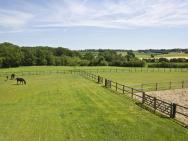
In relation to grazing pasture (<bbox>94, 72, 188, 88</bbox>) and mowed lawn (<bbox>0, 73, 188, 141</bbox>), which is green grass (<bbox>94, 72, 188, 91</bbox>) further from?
mowed lawn (<bbox>0, 73, 188, 141</bbox>)

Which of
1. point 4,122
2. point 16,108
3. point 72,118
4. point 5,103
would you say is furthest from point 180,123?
point 5,103

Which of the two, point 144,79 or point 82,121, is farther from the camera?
point 144,79

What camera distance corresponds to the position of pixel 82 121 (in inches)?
765

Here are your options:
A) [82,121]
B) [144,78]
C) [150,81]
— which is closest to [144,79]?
[144,78]

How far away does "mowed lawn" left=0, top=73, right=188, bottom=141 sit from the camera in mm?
16016

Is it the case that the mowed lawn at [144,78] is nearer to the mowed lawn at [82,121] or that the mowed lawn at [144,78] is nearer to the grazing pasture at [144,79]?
the grazing pasture at [144,79]

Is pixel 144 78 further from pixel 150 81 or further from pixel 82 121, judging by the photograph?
pixel 82 121

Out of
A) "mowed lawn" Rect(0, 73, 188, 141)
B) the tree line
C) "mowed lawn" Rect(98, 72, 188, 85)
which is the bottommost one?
"mowed lawn" Rect(98, 72, 188, 85)

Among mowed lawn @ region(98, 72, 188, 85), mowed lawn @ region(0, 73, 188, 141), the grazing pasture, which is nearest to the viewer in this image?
mowed lawn @ region(0, 73, 188, 141)

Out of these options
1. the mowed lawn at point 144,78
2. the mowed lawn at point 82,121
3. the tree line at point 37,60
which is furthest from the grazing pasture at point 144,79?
the tree line at point 37,60

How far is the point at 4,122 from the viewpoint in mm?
19422

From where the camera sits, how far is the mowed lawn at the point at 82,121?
1602 centimetres

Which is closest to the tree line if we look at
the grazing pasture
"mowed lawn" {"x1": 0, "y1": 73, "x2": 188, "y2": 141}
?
the grazing pasture

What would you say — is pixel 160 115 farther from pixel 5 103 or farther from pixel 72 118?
pixel 5 103
